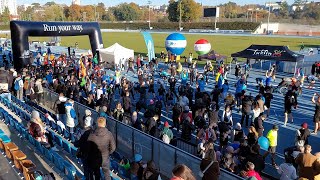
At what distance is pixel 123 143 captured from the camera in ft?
30.1

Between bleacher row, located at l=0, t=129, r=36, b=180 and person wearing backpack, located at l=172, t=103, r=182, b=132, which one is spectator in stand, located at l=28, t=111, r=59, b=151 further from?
person wearing backpack, located at l=172, t=103, r=182, b=132

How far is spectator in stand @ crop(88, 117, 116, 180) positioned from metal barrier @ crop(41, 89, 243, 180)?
1659 millimetres

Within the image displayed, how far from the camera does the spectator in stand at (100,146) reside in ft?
19.3

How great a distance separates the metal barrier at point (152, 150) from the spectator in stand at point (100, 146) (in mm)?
1659

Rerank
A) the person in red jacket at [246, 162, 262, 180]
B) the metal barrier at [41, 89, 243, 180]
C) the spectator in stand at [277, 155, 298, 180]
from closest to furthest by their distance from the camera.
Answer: the person in red jacket at [246, 162, 262, 180], the spectator in stand at [277, 155, 298, 180], the metal barrier at [41, 89, 243, 180]

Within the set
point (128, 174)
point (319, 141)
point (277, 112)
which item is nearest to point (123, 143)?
point (128, 174)

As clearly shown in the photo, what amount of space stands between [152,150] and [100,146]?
2.26 meters

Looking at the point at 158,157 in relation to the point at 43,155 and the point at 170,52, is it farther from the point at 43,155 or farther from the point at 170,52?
the point at 170,52

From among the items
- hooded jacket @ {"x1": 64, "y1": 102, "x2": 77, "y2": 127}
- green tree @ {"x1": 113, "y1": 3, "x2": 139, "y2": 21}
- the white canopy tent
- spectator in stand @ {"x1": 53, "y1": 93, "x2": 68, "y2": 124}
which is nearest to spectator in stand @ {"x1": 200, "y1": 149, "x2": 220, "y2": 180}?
hooded jacket @ {"x1": 64, "y1": 102, "x2": 77, "y2": 127}

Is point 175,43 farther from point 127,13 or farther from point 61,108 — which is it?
point 127,13

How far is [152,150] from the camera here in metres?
7.95

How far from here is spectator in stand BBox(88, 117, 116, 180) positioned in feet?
19.3

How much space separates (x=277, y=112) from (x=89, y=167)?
9832mm

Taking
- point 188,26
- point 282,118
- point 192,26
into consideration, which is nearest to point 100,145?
point 282,118
